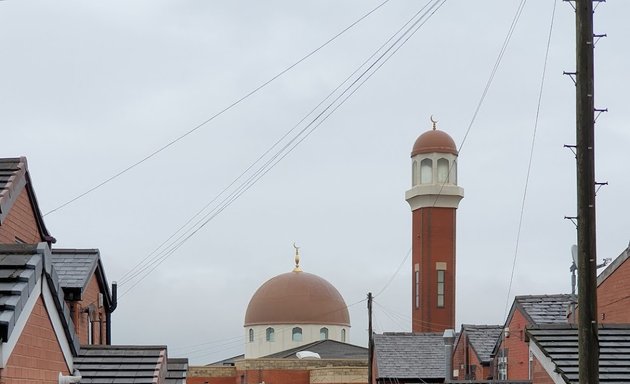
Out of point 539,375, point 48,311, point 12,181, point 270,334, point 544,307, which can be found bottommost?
point 48,311

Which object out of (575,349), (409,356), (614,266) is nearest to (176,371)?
(575,349)

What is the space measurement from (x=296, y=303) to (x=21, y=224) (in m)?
63.4

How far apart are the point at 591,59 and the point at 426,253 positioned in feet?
164

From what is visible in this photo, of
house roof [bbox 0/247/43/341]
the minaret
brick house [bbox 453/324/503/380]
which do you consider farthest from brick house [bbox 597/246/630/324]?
the minaret

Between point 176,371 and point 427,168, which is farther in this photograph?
point 427,168

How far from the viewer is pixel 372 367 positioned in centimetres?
5141

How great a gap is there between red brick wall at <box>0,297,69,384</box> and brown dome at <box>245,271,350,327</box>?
71.0 m

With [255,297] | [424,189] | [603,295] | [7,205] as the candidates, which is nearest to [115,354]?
[7,205]

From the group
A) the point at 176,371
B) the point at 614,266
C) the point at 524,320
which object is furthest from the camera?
the point at 524,320

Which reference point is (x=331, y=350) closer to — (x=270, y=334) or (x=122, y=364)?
(x=270, y=334)

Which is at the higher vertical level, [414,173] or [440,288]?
[414,173]

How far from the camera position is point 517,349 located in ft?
125

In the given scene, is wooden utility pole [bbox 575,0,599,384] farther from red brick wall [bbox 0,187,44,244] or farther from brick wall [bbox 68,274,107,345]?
brick wall [bbox 68,274,107,345]

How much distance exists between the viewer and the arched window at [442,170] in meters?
64.6
